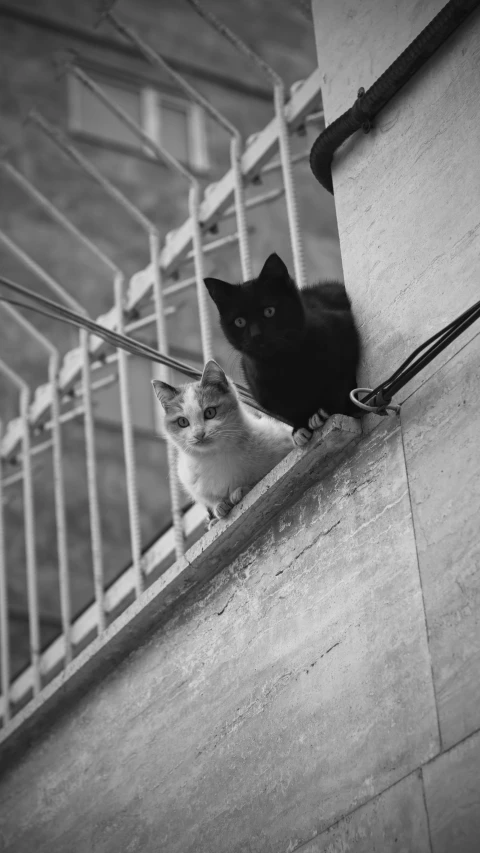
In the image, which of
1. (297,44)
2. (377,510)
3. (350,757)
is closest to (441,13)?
(377,510)

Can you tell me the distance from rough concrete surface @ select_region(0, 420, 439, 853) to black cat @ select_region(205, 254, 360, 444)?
7.3 inches

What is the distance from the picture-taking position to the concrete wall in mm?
2621

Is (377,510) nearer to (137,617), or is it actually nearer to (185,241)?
(137,617)

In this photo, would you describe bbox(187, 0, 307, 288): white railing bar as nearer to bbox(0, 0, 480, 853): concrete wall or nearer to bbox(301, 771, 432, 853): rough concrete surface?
bbox(0, 0, 480, 853): concrete wall

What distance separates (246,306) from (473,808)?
5.18ft

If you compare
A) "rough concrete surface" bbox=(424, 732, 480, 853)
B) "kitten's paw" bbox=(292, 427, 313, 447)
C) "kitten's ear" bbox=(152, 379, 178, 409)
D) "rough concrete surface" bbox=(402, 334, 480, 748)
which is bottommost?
"rough concrete surface" bbox=(424, 732, 480, 853)

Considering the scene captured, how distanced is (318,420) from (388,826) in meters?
1.07

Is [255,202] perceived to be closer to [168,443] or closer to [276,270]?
[168,443]

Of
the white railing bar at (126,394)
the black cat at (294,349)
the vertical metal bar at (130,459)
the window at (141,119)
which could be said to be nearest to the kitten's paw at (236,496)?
the black cat at (294,349)

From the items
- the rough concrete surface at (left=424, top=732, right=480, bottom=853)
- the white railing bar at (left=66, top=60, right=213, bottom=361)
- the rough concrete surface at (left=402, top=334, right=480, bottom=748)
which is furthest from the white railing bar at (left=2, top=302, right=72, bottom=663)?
the rough concrete surface at (left=424, top=732, right=480, bottom=853)

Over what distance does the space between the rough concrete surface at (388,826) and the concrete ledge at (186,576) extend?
933mm

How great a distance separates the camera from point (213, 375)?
149 inches

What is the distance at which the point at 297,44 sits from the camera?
34.4 feet

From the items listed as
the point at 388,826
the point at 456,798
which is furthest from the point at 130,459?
the point at 456,798
